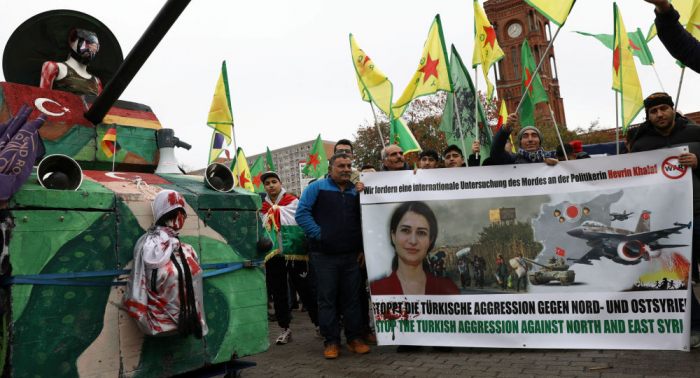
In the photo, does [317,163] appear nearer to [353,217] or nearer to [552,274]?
[353,217]

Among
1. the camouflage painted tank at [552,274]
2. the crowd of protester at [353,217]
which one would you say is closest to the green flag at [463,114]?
the crowd of protester at [353,217]

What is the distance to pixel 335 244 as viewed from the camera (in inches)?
189

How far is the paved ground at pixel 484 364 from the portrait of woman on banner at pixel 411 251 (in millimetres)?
621

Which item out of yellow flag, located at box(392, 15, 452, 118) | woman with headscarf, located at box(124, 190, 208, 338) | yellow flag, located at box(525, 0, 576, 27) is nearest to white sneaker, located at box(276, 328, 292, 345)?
woman with headscarf, located at box(124, 190, 208, 338)

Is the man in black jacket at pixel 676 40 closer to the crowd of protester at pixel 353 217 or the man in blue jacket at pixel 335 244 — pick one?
the crowd of protester at pixel 353 217

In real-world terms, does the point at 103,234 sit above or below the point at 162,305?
above

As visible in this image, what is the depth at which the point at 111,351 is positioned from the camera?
3.05 m

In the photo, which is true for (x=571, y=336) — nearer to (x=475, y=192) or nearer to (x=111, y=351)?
(x=475, y=192)

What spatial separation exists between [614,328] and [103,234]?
3872mm

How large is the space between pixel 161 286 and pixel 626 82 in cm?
560

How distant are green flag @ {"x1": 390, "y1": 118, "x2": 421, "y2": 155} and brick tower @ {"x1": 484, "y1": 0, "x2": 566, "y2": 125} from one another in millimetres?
56557

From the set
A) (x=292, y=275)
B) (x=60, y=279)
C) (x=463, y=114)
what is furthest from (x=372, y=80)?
(x=60, y=279)

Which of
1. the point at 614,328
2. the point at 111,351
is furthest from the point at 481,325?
the point at 111,351

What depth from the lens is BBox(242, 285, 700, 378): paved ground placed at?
11.9 feet
